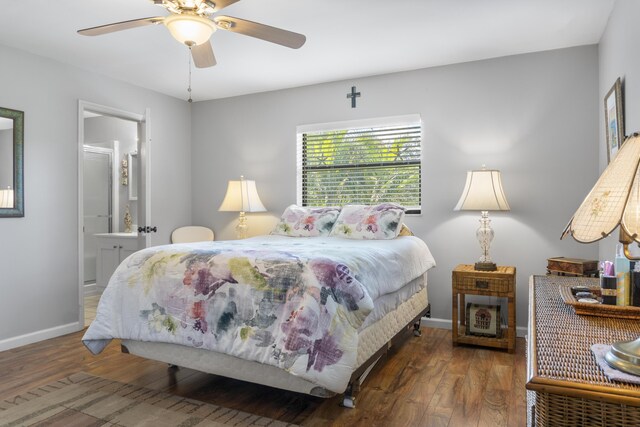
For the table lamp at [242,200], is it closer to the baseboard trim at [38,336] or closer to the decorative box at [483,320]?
the baseboard trim at [38,336]

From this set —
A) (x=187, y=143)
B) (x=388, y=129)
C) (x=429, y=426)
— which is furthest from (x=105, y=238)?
(x=429, y=426)

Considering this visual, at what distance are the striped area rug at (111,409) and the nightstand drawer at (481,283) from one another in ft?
6.05

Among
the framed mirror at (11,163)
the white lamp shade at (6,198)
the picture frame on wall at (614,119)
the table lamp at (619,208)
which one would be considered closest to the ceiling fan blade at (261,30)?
the table lamp at (619,208)

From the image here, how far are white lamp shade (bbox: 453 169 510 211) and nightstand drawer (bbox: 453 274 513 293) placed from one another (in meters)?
0.55

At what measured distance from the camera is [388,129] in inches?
169

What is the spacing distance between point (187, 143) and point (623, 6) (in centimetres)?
436

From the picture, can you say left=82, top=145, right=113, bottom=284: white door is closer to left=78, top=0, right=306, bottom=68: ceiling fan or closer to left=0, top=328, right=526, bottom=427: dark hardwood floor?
left=0, top=328, right=526, bottom=427: dark hardwood floor

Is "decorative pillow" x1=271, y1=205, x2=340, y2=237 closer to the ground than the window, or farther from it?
closer to the ground

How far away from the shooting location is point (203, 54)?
8.81 feet

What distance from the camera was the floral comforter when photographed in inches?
82.4

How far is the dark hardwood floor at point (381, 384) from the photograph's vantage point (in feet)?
7.47

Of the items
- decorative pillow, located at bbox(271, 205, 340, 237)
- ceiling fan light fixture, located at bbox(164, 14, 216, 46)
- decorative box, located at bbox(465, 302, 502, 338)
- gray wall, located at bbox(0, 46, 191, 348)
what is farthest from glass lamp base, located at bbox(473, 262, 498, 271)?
gray wall, located at bbox(0, 46, 191, 348)

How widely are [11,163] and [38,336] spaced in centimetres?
144

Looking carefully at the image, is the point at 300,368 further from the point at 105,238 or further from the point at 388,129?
the point at 105,238
